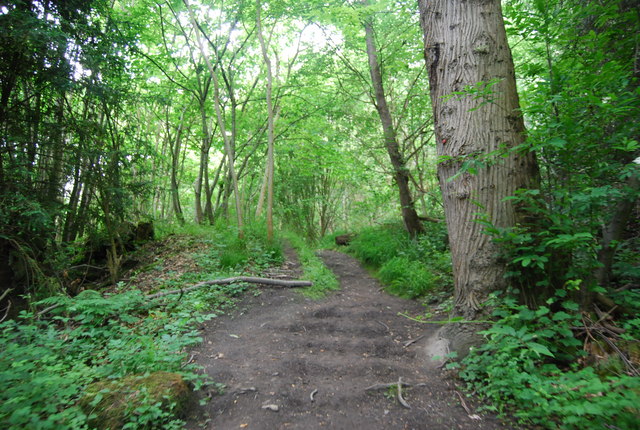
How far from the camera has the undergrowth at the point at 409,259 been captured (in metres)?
5.04

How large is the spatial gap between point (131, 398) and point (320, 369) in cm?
148

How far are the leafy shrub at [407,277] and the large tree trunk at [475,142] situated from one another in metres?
1.99

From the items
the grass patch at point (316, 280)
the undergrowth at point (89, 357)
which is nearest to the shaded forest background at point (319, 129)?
the grass patch at point (316, 280)

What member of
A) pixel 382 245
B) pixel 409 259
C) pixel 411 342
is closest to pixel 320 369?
pixel 411 342

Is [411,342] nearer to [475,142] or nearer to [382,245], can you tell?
[475,142]

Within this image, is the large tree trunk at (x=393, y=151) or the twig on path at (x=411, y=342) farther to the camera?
the large tree trunk at (x=393, y=151)

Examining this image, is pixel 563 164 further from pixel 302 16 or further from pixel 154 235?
pixel 154 235

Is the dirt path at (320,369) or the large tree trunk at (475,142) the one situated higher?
the large tree trunk at (475,142)

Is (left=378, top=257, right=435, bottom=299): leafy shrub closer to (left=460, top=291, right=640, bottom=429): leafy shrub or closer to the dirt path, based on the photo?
the dirt path

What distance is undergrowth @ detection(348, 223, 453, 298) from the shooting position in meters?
5.04

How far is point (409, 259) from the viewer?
6383 millimetres

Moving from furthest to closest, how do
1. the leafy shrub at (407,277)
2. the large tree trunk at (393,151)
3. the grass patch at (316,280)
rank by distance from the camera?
the large tree trunk at (393,151) < the grass patch at (316,280) < the leafy shrub at (407,277)

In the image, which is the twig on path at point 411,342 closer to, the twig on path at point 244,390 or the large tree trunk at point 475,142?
the large tree trunk at point 475,142

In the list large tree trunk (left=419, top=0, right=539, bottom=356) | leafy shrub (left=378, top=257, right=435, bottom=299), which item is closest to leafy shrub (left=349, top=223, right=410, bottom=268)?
leafy shrub (left=378, top=257, right=435, bottom=299)
